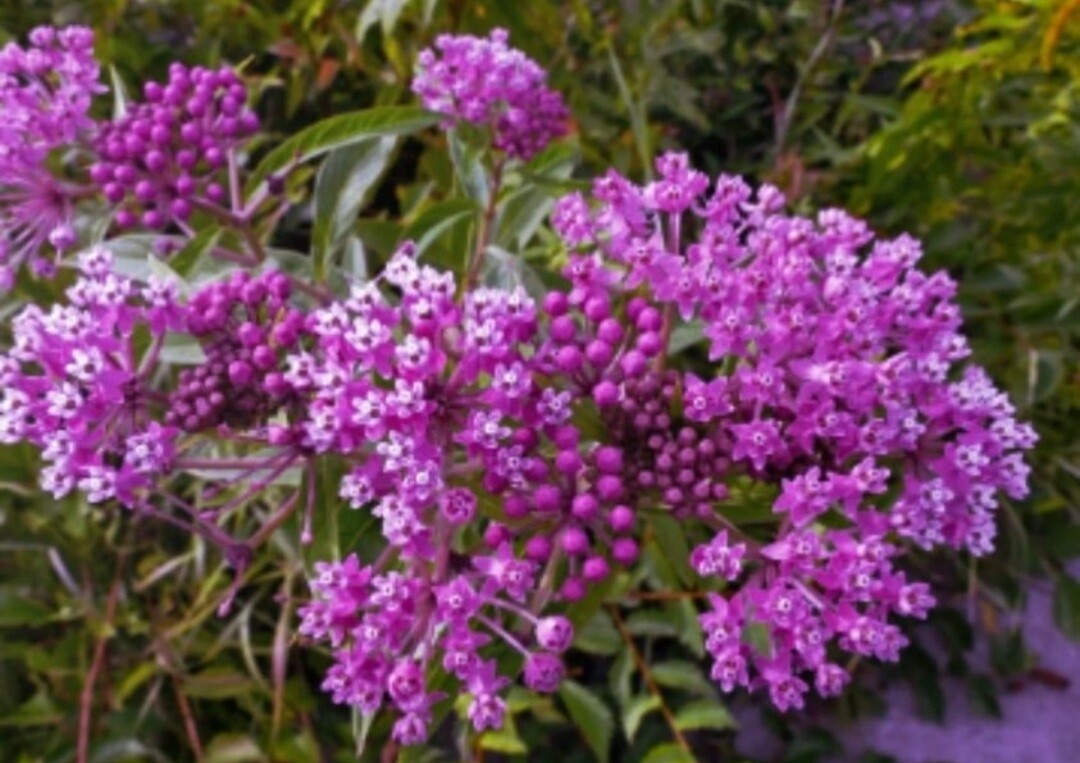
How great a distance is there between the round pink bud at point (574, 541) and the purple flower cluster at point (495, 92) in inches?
28.4

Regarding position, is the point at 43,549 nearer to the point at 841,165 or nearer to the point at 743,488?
the point at 743,488

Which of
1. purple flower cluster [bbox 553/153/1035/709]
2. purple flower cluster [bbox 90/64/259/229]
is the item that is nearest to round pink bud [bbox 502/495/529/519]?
purple flower cluster [bbox 553/153/1035/709]

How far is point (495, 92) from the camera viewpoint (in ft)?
5.82

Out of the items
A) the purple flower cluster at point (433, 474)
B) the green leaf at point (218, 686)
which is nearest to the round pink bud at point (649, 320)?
the purple flower cluster at point (433, 474)

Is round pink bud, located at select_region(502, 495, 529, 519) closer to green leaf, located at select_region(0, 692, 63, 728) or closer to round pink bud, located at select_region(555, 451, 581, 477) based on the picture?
round pink bud, located at select_region(555, 451, 581, 477)

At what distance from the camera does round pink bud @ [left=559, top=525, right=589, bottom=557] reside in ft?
3.84

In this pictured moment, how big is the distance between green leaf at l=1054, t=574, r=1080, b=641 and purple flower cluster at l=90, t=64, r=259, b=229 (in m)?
1.54

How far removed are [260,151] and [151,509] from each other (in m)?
1.48

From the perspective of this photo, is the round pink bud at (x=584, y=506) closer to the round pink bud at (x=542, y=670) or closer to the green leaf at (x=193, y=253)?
the round pink bud at (x=542, y=670)

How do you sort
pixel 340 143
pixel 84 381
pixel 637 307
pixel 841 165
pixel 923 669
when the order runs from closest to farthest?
1. pixel 84 381
2. pixel 637 307
3. pixel 340 143
4. pixel 923 669
5. pixel 841 165

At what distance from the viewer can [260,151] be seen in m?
2.58

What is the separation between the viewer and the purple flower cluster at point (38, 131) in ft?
4.95

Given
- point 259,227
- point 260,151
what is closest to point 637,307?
point 259,227

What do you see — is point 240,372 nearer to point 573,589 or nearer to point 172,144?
point 573,589
